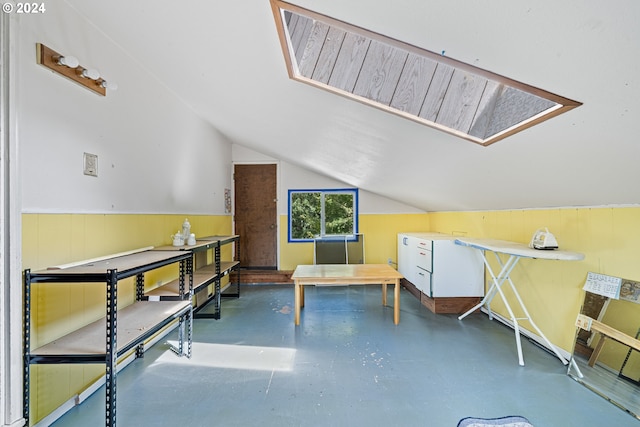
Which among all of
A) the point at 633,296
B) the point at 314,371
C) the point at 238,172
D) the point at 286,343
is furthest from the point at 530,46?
the point at 238,172

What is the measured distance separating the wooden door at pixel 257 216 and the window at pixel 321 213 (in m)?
0.38

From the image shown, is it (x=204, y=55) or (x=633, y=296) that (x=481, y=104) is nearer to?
(x=633, y=296)

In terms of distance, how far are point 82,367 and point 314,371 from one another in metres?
1.61

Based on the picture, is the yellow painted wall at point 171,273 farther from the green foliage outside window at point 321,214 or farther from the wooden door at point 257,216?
the green foliage outside window at point 321,214

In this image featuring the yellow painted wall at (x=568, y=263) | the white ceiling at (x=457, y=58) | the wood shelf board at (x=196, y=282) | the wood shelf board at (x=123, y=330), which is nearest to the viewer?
the white ceiling at (x=457, y=58)

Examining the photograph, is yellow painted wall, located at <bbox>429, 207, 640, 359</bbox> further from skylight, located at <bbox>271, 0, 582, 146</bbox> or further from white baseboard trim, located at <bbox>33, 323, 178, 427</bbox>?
white baseboard trim, located at <bbox>33, 323, 178, 427</bbox>

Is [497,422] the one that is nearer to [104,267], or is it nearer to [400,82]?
[400,82]

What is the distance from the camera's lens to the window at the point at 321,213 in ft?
18.3

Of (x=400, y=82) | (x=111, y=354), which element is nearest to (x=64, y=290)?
(x=111, y=354)

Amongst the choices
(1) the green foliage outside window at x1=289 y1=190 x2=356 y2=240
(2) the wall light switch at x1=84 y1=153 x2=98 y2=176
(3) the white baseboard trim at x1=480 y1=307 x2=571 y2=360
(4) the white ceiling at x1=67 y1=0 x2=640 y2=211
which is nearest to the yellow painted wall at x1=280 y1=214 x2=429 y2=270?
(1) the green foliage outside window at x1=289 y1=190 x2=356 y2=240

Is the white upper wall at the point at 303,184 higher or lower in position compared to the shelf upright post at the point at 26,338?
higher

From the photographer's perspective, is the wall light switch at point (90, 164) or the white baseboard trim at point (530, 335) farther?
the white baseboard trim at point (530, 335)

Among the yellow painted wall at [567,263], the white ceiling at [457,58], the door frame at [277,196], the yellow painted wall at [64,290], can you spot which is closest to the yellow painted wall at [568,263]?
the yellow painted wall at [567,263]

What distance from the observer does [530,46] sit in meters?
1.06
